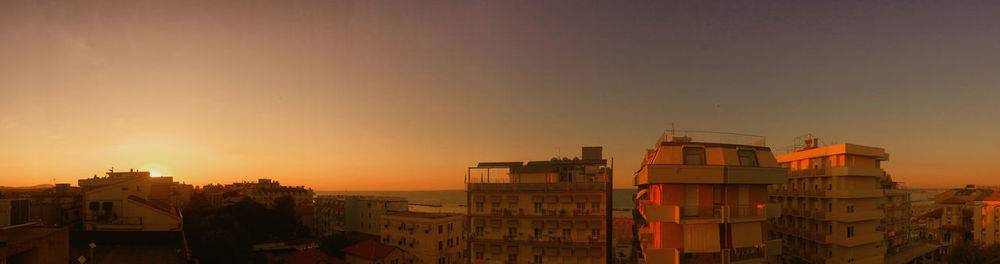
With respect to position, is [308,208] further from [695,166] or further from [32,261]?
[695,166]

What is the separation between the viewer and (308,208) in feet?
282

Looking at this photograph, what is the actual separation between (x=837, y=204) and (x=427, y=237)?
1442 inches

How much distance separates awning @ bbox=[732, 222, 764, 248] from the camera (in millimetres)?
21438

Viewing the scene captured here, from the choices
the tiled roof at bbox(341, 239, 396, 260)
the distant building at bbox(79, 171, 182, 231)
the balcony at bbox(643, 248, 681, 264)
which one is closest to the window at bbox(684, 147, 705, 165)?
the balcony at bbox(643, 248, 681, 264)

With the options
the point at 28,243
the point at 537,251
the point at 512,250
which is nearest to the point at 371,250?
the point at 512,250

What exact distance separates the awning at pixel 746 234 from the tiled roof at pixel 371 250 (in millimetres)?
34309

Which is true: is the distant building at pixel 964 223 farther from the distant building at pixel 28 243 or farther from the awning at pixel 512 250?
the distant building at pixel 28 243

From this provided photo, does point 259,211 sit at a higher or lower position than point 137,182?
lower

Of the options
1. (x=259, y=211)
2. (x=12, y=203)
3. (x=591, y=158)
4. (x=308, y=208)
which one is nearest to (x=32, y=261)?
(x=12, y=203)

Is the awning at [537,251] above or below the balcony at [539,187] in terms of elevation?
Answer: below

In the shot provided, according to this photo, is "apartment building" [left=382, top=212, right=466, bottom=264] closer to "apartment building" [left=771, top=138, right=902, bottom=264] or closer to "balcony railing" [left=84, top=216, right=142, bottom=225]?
"balcony railing" [left=84, top=216, right=142, bottom=225]

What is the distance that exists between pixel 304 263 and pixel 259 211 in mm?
30041

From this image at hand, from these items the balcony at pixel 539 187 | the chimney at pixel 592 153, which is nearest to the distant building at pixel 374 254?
the balcony at pixel 539 187

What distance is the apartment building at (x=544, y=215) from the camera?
2988cm
